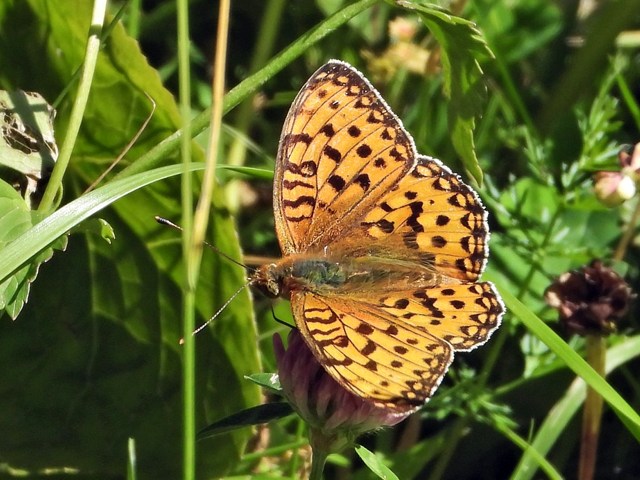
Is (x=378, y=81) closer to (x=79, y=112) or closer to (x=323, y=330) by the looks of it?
(x=79, y=112)

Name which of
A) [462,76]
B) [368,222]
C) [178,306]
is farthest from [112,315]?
[462,76]

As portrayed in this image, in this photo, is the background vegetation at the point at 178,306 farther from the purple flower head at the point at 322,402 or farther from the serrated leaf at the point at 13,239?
the purple flower head at the point at 322,402

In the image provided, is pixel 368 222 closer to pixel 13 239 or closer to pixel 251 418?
pixel 251 418

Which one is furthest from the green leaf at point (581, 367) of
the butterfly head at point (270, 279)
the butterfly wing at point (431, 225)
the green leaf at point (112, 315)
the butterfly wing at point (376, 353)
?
the green leaf at point (112, 315)

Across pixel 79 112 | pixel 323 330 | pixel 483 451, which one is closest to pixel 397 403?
pixel 323 330

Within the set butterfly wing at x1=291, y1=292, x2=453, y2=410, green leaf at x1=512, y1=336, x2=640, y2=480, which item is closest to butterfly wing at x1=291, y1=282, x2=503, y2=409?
butterfly wing at x1=291, y1=292, x2=453, y2=410

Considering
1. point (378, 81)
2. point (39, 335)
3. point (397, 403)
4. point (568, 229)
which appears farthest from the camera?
point (378, 81)
